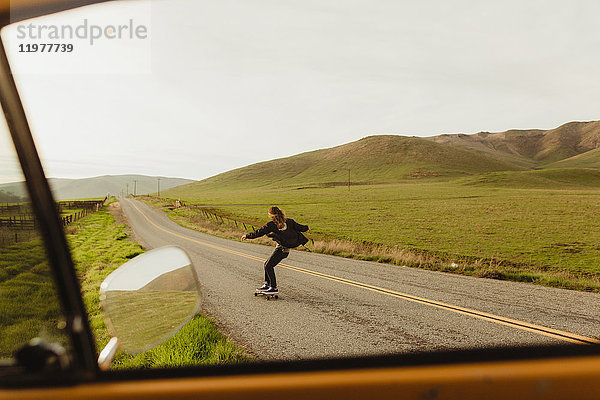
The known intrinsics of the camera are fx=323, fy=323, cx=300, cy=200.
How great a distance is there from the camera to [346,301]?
20.6 feet

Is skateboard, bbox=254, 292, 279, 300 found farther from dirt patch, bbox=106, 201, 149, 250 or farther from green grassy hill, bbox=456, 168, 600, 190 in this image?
green grassy hill, bbox=456, 168, 600, 190

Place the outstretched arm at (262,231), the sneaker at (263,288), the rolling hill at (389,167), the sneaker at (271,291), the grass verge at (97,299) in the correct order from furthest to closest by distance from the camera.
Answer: the rolling hill at (389,167)
the sneaker at (263,288)
the sneaker at (271,291)
the outstretched arm at (262,231)
the grass verge at (97,299)

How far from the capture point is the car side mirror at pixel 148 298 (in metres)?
1.09

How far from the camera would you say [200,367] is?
0.91 metres

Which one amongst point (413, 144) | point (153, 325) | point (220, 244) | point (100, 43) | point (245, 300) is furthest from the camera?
point (413, 144)

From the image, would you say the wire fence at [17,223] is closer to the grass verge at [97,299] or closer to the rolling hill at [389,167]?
the grass verge at [97,299]

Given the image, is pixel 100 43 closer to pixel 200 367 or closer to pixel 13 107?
pixel 13 107

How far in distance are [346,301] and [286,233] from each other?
2174mm

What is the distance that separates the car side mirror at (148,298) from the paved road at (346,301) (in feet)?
4.75

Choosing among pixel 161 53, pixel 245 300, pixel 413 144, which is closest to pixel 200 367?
pixel 161 53

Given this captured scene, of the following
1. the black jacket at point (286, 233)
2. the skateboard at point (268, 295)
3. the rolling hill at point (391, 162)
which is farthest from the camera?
the rolling hill at point (391, 162)

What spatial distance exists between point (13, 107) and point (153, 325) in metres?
0.82

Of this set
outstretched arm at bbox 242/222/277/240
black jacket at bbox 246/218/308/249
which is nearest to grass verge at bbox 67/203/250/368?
outstretched arm at bbox 242/222/277/240

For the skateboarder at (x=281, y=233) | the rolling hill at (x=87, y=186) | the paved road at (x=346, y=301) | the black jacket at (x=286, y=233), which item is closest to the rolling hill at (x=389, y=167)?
the paved road at (x=346, y=301)
